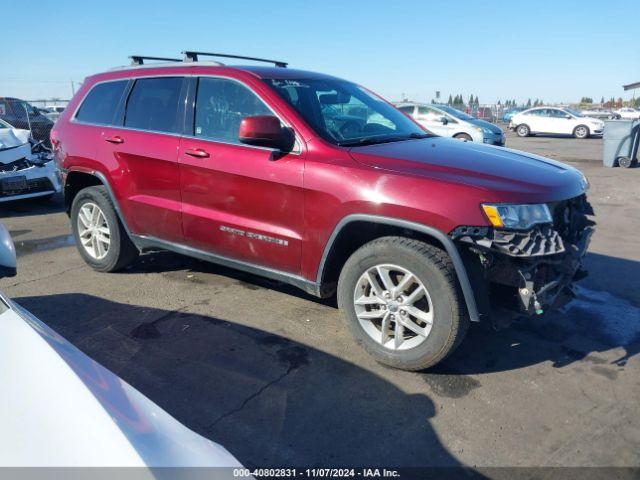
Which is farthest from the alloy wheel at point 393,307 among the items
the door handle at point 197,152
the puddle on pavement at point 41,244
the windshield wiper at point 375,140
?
the puddle on pavement at point 41,244

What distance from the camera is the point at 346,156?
3.36 m

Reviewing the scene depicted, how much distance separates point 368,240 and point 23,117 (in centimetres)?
1490

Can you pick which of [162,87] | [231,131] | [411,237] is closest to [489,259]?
[411,237]

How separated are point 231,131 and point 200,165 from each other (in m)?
0.36

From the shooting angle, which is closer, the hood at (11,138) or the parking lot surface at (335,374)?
the parking lot surface at (335,374)

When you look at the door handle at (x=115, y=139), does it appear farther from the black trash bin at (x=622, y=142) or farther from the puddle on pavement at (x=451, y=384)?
the black trash bin at (x=622, y=142)

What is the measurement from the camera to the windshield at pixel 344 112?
12.2 feet

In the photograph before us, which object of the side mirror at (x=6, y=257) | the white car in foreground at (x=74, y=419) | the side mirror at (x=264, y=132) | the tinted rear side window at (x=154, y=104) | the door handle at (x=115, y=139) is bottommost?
the white car in foreground at (x=74, y=419)

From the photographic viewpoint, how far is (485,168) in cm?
320

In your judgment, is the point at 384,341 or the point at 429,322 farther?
the point at 384,341

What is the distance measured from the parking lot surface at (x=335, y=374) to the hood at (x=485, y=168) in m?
1.17

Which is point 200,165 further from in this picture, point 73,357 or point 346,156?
point 73,357

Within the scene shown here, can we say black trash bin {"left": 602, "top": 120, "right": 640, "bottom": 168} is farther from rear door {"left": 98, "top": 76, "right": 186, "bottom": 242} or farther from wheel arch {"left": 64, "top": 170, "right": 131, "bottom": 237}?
wheel arch {"left": 64, "top": 170, "right": 131, "bottom": 237}

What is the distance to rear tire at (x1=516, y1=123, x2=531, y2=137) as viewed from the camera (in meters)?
26.4
